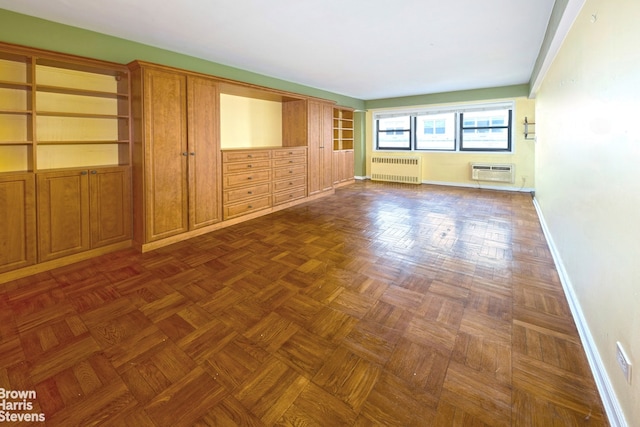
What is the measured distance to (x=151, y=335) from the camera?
2010mm

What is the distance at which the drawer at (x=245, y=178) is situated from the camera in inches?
181

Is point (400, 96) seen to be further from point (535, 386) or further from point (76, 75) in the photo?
point (535, 386)

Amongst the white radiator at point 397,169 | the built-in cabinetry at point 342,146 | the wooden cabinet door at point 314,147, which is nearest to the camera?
the wooden cabinet door at point 314,147

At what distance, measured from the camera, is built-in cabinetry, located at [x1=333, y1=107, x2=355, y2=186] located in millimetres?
7807

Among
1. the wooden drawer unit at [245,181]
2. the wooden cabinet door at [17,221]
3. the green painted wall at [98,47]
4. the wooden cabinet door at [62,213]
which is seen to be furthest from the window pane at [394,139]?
the wooden cabinet door at [17,221]

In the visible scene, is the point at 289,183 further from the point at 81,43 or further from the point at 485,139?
the point at 485,139

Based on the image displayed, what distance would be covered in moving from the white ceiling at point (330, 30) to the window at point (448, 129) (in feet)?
6.68

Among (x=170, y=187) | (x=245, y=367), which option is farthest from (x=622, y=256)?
(x=170, y=187)

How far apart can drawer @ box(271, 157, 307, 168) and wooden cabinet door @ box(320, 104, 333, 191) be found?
75 centimetres

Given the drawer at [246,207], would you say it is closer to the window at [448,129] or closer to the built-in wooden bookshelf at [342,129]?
the built-in wooden bookshelf at [342,129]

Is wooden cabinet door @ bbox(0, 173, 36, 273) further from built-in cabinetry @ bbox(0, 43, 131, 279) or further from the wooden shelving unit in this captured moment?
the wooden shelving unit

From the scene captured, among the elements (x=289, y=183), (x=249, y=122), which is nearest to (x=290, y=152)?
(x=289, y=183)

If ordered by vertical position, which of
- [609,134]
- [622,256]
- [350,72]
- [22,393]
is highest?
[350,72]

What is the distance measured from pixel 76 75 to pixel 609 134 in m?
4.54
